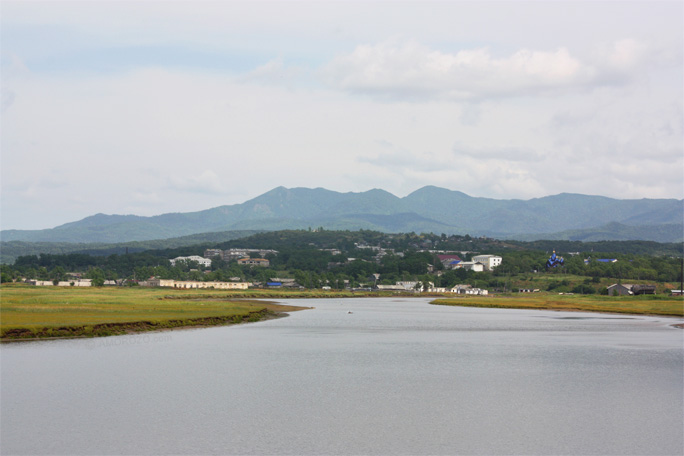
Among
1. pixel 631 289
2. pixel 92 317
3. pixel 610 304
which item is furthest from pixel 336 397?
pixel 631 289

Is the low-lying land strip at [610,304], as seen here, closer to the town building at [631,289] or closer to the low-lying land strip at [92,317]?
the town building at [631,289]

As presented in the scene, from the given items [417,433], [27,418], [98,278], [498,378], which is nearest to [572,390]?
[498,378]

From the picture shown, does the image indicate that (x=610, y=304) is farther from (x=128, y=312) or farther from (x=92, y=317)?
(x=92, y=317)

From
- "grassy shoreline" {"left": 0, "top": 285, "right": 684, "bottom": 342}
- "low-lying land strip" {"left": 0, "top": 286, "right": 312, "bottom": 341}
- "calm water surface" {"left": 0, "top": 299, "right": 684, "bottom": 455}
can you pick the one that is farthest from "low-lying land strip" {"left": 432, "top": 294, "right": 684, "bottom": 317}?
"low-lying land strip" {"left": 0, "top": 286, "right": 312, "bottom": 341}

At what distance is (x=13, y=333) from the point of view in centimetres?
5897

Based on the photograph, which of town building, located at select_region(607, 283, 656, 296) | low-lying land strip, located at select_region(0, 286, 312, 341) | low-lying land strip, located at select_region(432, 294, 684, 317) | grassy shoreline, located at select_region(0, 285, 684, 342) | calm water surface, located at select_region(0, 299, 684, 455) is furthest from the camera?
town building, located at select_region(607, 283, 656, 296)

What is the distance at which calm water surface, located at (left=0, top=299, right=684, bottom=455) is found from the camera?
94.1 feet

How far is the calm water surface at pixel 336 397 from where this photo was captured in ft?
94.1

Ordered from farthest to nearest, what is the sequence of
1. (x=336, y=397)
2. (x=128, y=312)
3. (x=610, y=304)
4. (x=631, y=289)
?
(x=631, y=289) → (x=610, y=304) → (x=128, y=312) → (x=336, y=397)

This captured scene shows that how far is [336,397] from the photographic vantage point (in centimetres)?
3794

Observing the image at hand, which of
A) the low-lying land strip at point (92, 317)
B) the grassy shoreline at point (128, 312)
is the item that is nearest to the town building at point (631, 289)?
the grassy shoreline at point (128, 312)

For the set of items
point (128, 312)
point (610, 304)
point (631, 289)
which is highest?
point (631, 289)

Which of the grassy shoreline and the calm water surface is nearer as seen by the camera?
the calm water surface

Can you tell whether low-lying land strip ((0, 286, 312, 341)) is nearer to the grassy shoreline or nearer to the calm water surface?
the grassy shoreline
